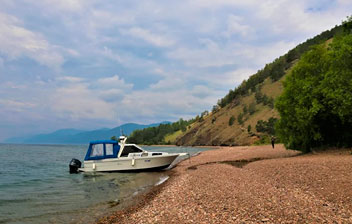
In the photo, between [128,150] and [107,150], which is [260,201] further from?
[107,150]

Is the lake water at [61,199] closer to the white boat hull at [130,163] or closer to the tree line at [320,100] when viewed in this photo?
the white boat hull at [130,163]

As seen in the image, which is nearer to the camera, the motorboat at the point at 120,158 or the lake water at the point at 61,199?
the lake water at the point at 61,199

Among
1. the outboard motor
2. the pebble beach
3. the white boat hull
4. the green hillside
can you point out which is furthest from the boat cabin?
the green hillside

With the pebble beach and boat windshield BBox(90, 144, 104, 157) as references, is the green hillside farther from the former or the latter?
the pebble beach

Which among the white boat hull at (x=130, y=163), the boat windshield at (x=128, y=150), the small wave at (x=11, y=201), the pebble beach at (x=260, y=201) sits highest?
the boat windshield at (x=128, y=150)

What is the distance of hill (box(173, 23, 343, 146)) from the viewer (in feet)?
299

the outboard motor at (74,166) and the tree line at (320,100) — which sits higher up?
the tree line at (320,100)

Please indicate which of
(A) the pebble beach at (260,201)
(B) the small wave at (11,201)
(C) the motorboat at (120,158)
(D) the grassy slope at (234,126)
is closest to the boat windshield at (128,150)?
(C) the motorboat at (120,158)

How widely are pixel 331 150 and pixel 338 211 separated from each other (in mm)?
17892

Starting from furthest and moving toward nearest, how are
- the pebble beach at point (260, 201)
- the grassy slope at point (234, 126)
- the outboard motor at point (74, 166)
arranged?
the grassy slope at point (234, 126), the outboard motor at point (74, 166), the pebble beach at point (260, 201)

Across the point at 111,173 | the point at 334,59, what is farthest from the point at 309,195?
the point at 111,173

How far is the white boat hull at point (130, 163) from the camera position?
25594mm

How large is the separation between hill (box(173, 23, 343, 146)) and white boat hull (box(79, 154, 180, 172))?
57.3m

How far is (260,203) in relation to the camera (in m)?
9.40
